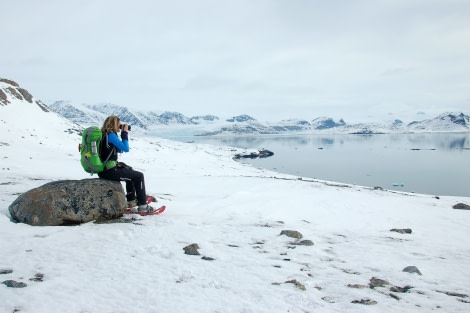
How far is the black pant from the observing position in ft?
34.7

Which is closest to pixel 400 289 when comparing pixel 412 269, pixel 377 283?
pixel 377 283

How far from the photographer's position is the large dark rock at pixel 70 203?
911 centimetres

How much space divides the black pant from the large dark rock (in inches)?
11.0

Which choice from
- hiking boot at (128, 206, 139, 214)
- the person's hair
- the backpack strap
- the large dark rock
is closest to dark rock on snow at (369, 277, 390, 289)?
the large dark rock

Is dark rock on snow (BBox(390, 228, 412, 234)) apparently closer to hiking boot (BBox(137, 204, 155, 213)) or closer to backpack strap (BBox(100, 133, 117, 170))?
hiking boot (BBox(137, 204, 155, 213))

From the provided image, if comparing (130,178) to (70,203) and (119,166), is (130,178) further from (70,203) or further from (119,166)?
(70,203)

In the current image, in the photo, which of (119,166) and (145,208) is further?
(145,208)

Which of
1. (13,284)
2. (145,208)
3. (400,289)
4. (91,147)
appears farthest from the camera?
(145,208)

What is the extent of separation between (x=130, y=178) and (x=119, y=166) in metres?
0.51

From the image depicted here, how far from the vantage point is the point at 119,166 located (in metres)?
10.7

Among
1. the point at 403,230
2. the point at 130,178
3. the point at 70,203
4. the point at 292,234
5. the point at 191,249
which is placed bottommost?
the point at 403,230

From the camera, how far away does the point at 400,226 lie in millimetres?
12844

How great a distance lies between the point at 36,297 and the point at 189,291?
7.60 ft

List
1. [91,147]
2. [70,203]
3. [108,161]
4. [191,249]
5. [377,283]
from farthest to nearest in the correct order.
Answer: [108,161] < [91,147] < [70,203] < [191,249] < [377,283]
